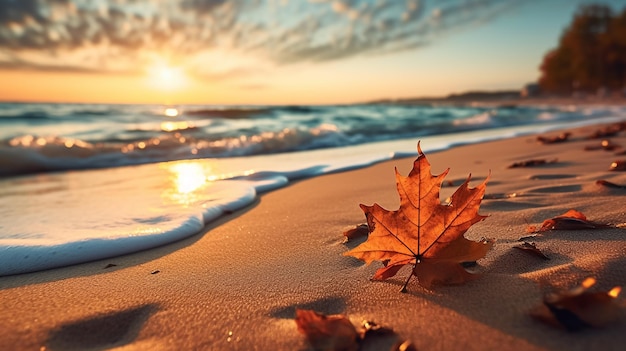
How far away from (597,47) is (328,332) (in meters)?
50.0

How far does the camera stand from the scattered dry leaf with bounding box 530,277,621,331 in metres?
0.81

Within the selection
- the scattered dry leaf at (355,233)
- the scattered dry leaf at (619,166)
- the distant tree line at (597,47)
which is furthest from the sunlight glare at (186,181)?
the distant tree line at (597,47)

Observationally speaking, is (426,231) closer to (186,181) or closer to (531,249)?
(531,249)

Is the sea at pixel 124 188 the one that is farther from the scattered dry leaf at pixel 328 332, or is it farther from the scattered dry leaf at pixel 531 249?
the scattered dry leaf at pixel 531 249

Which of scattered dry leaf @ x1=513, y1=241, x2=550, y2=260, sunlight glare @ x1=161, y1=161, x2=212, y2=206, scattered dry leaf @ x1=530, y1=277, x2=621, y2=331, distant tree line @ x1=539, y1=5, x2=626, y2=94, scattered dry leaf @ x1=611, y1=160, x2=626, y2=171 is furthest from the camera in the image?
distant tree line @ x1=539, y1=5, x2=626, y2=94

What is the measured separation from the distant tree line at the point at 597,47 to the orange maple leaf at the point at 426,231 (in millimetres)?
47443

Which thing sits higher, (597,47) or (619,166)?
(597,47)

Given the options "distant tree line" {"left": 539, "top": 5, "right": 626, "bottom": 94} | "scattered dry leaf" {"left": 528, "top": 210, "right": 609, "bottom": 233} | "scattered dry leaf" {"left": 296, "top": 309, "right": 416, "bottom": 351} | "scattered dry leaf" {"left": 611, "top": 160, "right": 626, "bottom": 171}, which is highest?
"distant tree line" {"left": 539, "top": 5, "right": 626, "bottom": 94}

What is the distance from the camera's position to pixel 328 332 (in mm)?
881

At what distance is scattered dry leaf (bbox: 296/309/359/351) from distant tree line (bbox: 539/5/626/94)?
4778 centimetres

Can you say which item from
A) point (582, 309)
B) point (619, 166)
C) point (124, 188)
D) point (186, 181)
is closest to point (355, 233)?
point (582, 309)

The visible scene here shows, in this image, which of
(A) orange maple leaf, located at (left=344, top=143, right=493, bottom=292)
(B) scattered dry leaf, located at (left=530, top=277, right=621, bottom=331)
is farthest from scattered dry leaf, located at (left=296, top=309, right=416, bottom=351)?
(B) scattered dry leaf, located at (left=530, top=277, right=621, bottom=331)

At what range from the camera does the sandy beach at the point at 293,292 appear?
0.91 meters

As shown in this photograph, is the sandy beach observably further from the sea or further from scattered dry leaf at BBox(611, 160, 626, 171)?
scattered dry leaf at BBox(611, 160, 626, 171)
